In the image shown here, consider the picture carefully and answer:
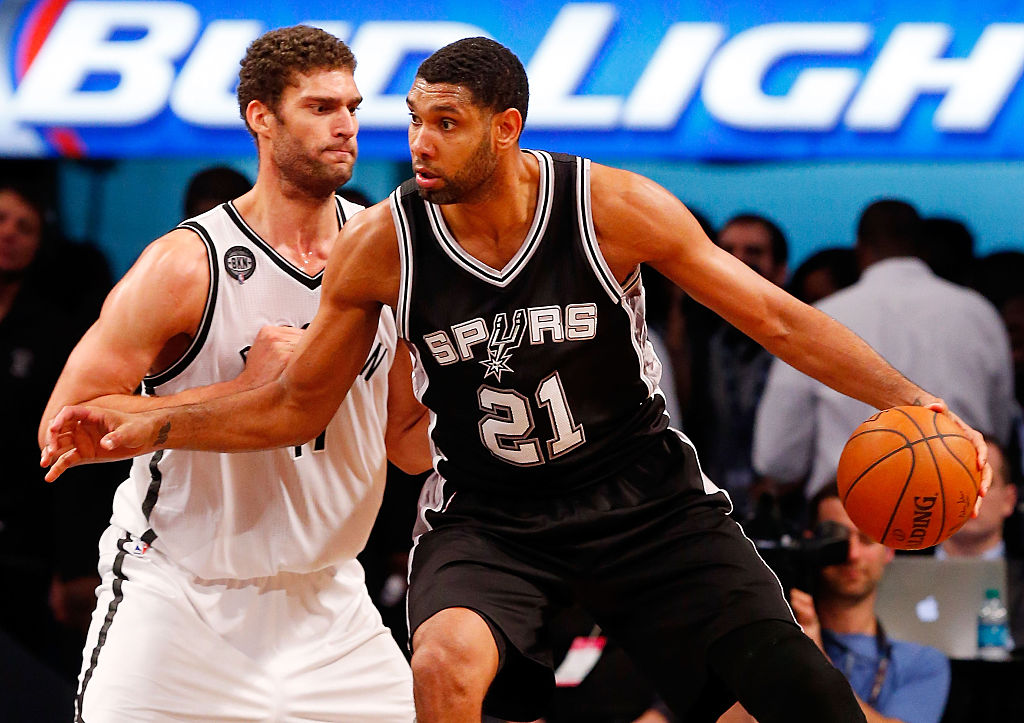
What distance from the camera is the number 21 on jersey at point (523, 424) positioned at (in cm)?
316

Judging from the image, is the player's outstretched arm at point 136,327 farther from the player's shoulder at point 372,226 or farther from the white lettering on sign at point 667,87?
the white lettering on sign at point 667,87

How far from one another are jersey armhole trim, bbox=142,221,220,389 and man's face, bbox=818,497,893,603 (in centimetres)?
238

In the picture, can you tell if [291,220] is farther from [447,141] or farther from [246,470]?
[447,141]

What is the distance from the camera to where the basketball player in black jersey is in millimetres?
3082

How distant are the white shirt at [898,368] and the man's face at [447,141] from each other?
2.82 m

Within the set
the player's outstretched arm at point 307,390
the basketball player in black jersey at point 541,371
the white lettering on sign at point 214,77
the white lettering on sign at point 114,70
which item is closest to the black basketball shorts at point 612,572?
the basketball player in black jersey at point 541,371

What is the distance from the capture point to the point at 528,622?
309cm

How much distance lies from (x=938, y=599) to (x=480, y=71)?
2.92m

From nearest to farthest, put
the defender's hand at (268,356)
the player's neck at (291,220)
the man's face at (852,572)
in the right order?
the defender's hand at (268,356), the player's neck at (291,220), the man's face at (852,572)

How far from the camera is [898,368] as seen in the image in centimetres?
554

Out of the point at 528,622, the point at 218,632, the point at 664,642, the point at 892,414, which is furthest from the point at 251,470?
the point at 892,414

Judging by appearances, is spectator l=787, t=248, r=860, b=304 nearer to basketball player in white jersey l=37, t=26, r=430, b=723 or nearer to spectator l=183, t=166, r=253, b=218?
spectator l=183, t=166, r=253, b=218

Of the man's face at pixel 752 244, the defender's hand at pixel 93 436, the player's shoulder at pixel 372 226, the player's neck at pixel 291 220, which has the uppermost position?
the player's shoulder at pixel 372 226

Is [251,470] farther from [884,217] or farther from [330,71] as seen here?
[884,217]
